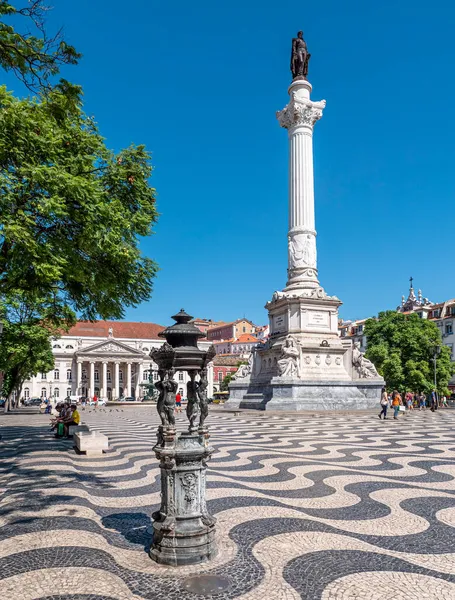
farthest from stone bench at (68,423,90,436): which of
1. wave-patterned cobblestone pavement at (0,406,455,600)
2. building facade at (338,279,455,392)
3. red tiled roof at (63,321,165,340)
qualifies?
red tiled roof at (63,321,165,340)

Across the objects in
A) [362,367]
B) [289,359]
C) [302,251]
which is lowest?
[362,367]

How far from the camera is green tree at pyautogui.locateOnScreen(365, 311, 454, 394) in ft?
166

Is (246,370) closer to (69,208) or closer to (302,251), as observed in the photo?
(302,251)

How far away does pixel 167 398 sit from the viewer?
5.04m

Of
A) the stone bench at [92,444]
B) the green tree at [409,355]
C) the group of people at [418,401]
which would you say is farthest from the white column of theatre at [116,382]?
the stone bench at [92,444]

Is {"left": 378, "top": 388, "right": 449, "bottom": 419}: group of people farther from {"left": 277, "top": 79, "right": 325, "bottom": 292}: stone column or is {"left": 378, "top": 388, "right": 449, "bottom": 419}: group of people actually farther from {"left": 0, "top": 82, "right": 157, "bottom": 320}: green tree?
{"left": 0, "top": 82, "right": 157, "bottom": 320}: green tree

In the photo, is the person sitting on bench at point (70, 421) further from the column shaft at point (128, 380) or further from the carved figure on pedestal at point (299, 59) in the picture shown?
the column shaft at point (128, 380)

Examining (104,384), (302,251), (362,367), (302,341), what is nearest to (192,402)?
(302,341)

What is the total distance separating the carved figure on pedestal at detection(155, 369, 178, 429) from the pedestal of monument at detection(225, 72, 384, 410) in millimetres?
20869

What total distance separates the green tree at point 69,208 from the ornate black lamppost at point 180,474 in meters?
4.07

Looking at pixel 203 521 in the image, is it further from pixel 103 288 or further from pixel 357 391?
pixel 357 391

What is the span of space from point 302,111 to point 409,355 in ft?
103

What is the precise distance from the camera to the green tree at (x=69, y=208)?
8.58 meters

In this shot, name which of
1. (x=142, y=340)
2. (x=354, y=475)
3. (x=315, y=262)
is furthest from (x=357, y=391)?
(x=142, y=340)
